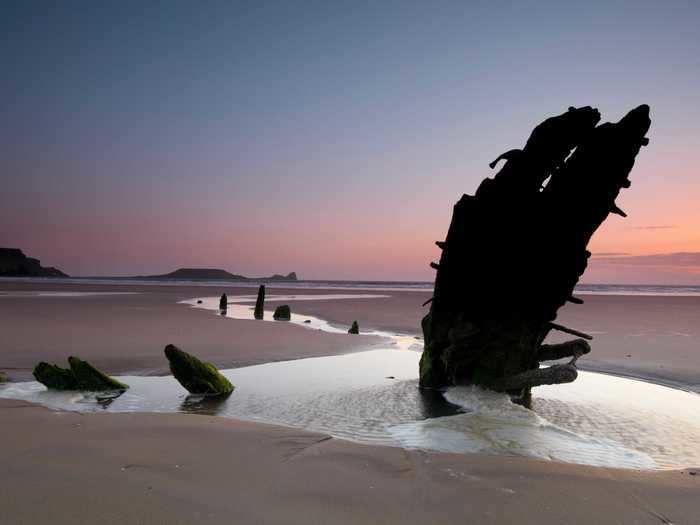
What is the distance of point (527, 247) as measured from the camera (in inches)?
284

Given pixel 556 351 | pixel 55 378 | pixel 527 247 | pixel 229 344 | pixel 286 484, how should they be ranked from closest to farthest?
1. pixel 286 484
2. pixel 527 247
3. pixel 55 378
4. pixel 556 351
5. pixel 229 344

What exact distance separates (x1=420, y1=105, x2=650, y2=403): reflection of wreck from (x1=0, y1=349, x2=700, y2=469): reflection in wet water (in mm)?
694

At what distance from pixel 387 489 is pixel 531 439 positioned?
8.56ft

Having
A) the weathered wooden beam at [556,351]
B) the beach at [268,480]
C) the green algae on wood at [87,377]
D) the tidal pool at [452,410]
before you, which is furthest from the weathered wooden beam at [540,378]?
the green algae on wood at [87,377]

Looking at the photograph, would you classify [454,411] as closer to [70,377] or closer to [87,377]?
[87,377]

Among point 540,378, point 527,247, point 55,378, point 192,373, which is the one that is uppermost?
point 527,247

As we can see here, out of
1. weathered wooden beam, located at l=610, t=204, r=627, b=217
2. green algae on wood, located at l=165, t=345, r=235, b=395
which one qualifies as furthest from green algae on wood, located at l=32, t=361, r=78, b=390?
weathered wooden beam, located at l=610, t=204, r=627, b=217

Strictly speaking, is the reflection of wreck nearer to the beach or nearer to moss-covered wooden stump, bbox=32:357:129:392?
the beach

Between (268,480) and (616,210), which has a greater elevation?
(616,210)

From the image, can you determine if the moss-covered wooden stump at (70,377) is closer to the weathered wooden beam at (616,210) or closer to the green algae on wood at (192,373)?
the green algae on wood at (192,373)

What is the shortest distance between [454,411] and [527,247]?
107 inches

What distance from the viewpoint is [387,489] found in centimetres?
382

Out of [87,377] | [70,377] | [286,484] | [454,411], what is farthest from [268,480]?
[70,377]

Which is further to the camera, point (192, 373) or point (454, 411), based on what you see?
point (192, 373)
